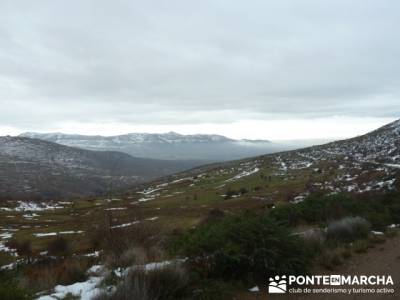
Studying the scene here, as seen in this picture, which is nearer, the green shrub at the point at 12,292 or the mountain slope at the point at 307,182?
the green shrub at the point at 12,292

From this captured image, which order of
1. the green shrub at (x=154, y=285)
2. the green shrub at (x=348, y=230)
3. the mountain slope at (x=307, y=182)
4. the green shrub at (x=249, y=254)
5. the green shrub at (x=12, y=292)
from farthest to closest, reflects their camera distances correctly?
the mountain slope at (x=307, y=182)
the green shrub at (x=348, y=230)
the green shrub at (x=249, y=254)
the green shrub at (x=154, y=285)
the green shrub at (x=12, y=292)

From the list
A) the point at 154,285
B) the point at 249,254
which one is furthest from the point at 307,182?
the point at 154,285

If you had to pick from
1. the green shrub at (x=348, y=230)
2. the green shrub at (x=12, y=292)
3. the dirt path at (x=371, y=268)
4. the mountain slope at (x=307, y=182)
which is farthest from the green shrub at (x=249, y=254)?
the mountain slope at (x=307, y=182)

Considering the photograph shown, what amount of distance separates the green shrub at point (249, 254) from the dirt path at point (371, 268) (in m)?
0.68

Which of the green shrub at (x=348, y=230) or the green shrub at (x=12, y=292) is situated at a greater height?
the green shrub at (x=12, y=292)

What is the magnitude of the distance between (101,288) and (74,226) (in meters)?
47.9

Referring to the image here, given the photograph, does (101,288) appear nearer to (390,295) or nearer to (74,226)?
(390,295)

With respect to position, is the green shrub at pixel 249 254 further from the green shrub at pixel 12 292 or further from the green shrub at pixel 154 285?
the green shrub at pixel 12 292

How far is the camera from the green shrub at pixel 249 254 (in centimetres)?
1029

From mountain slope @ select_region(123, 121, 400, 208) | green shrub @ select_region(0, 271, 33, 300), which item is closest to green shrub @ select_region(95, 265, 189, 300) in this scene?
green shrub @ select_region(0, 271, 33, 300)

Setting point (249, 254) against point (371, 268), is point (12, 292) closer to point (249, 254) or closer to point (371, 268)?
point (249, 254)

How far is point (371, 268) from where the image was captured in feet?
37.6

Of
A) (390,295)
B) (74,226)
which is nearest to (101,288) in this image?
(390,295)

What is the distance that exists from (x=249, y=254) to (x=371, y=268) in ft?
12.2
